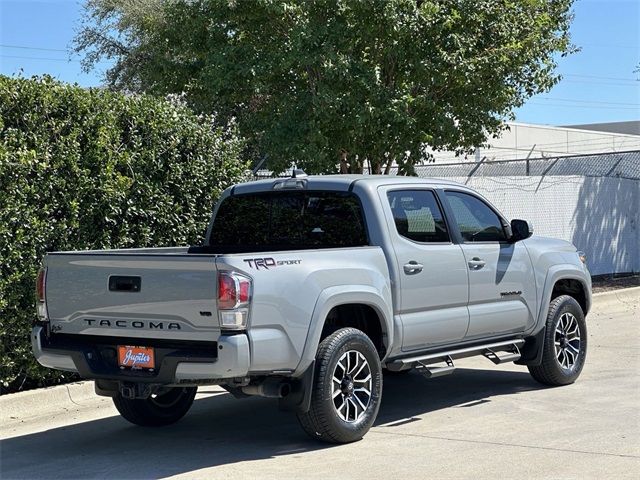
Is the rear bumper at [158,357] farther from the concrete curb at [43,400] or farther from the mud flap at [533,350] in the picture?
the mud flap at [533,350]

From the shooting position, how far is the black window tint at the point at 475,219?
8898mm

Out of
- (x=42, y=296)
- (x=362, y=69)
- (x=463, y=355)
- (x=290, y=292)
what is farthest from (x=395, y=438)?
(x=362, y=69)

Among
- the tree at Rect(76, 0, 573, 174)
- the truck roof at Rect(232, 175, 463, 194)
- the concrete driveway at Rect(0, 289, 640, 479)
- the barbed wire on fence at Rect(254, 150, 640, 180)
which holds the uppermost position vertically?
the tree at Rect(76, 0, 573, 174)

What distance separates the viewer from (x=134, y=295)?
23.2 feet

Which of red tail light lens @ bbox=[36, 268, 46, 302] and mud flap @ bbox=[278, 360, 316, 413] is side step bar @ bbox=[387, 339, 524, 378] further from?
red tail light lens @ bbox=[36, 268, 46, 302]

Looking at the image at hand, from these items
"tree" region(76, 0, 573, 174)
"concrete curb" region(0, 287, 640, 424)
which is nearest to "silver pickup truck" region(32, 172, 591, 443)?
"concrete curb" region(0, 287, 640, 424)

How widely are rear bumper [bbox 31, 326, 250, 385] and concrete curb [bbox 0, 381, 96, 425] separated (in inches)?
61.2

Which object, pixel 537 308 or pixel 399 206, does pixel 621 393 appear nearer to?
pixel 537 308

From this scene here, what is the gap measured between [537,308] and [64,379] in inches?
181

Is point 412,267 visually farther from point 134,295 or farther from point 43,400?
point 43,400

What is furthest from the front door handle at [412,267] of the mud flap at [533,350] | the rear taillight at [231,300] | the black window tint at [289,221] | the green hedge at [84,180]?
the green hedge at [84,180]

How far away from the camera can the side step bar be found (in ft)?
26.5

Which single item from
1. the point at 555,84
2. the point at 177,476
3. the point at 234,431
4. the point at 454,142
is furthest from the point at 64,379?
the point at 555,84

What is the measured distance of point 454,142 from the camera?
15703 mm
